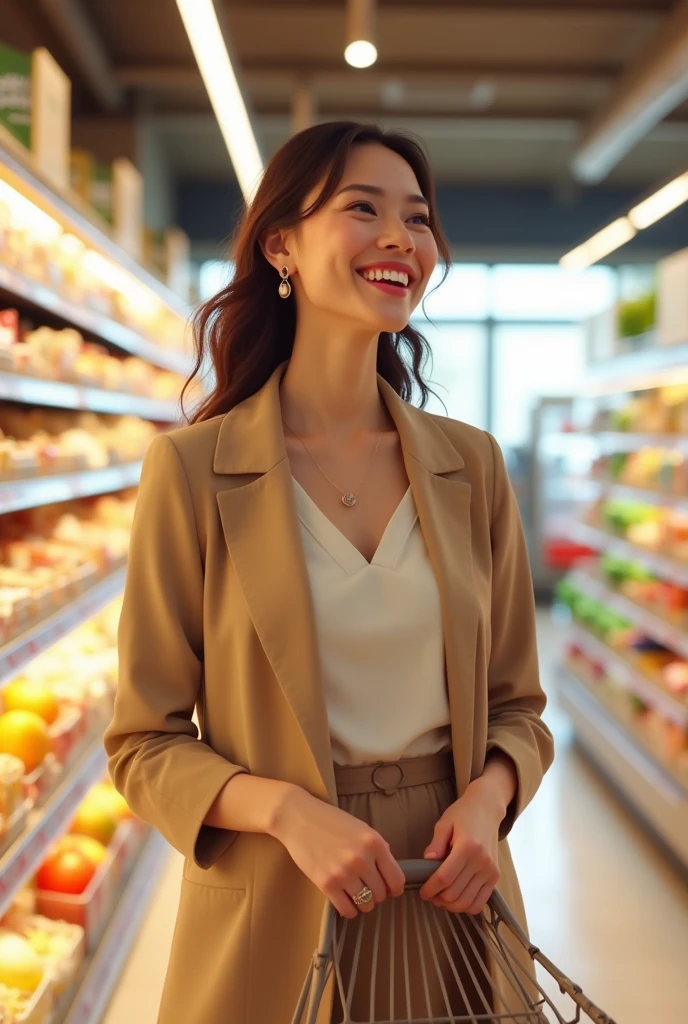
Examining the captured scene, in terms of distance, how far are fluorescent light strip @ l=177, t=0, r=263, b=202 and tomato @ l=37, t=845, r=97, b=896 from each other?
2.00 metres

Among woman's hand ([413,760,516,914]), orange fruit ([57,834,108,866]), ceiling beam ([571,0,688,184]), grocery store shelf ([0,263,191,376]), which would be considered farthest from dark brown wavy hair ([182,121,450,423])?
ceiling beam ([571,0,688,184])

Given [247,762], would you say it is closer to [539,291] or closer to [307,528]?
[307,528]

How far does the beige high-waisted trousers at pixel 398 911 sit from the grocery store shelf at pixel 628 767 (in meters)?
2.78

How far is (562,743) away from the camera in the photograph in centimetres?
584

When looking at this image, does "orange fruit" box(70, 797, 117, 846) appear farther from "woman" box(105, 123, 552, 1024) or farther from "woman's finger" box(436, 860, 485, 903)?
"woman's finger" box(436, 860, 485, 903)

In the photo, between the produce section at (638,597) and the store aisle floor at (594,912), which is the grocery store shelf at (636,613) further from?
the store aisle floor at (594,912)

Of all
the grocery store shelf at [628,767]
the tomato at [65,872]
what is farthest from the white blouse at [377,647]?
the grocery store shelf at [628,767]

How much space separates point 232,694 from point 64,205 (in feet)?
Result: 6.97

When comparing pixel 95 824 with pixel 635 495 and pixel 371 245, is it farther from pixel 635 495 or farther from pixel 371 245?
pixel 635 495

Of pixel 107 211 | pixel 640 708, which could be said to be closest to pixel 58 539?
pixel 107 211

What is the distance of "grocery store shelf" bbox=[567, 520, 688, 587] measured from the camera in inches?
173

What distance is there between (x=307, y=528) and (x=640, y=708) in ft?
13.0

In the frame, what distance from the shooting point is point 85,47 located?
6.50 meters

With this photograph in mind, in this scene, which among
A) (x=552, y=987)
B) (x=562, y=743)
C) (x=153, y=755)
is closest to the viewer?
(x=153, y=755)
